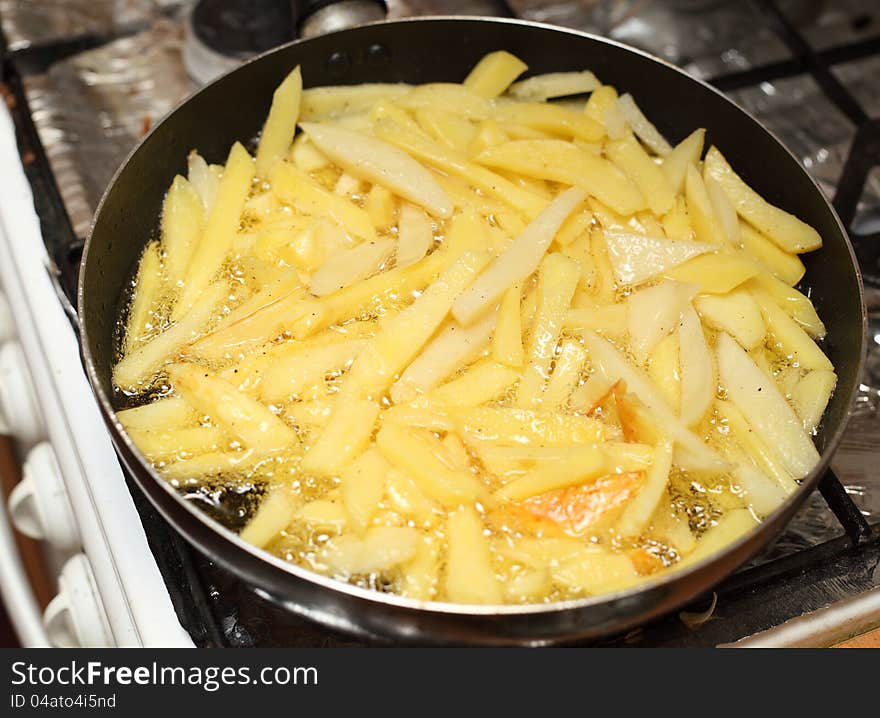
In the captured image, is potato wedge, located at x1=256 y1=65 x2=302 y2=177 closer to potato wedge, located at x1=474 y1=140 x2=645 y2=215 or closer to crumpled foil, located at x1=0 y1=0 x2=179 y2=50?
potato wedge, located at x1=474 y1=140 x2=645 y2=215

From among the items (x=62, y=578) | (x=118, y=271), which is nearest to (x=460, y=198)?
(x=118, y=271)

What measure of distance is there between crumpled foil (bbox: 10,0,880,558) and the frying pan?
0.69 ft

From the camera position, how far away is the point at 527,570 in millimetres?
932

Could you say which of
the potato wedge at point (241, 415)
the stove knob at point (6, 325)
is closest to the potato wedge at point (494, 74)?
the potato wedge at point (241, 415)

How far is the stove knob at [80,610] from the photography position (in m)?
1.19

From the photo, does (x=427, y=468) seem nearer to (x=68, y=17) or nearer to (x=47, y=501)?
(x=47, y=501)

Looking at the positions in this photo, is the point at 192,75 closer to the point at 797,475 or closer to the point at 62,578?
Answer: the point at 62,578

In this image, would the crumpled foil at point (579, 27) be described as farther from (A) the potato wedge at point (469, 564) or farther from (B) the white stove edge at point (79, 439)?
(A) the potato wedge at point (469, 564)

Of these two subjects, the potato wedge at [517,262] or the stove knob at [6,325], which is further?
the stove knob at [6,325]

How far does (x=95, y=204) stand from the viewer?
1.43 metres

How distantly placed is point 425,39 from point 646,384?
70 centimetres

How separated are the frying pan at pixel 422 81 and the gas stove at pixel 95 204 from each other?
0.09 meters

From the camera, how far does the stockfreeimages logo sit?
0.97m

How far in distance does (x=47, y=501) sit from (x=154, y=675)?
39cm
